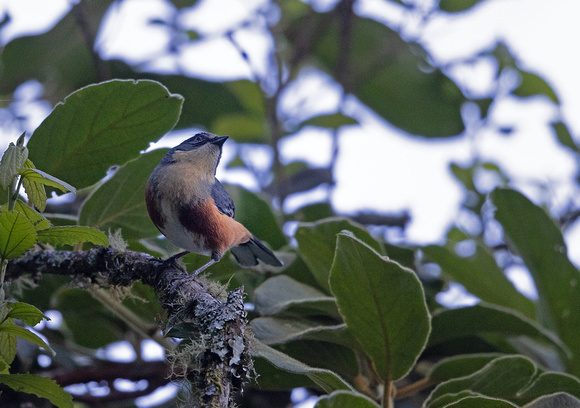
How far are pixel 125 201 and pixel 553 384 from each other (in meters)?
1.44

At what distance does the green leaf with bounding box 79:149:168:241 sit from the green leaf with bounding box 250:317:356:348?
1.70 feet

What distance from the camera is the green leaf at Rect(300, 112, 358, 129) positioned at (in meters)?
3.47

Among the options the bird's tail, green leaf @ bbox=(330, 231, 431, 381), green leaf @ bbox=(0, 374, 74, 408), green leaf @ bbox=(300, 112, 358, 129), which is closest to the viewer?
green leaf @ bbox=(0, 374, 74, 408)

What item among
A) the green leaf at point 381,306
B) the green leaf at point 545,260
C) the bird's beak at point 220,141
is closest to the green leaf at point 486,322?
the green leaf at point 545,260

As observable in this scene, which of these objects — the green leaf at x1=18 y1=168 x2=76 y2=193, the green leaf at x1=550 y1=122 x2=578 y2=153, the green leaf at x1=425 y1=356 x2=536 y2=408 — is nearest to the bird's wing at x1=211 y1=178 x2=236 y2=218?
the green leaf at x1=18 y1=168 x2=76 y2=193

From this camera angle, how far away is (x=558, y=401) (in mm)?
1518

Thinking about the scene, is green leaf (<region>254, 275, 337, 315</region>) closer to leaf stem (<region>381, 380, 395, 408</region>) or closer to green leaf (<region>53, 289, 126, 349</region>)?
leaf stem (<region>381, 380, 395, 408</region>)

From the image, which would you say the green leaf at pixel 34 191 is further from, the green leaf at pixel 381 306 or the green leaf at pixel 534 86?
the green leaf at pixel 534 86

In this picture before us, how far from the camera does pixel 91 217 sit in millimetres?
1917

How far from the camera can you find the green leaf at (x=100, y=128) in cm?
170

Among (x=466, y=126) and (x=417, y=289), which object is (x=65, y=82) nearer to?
(x=466, y=126)

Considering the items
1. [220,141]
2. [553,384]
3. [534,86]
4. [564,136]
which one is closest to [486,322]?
[553,384]

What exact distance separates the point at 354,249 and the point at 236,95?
257 centimetres

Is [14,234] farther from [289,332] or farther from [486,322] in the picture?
[486,322]
